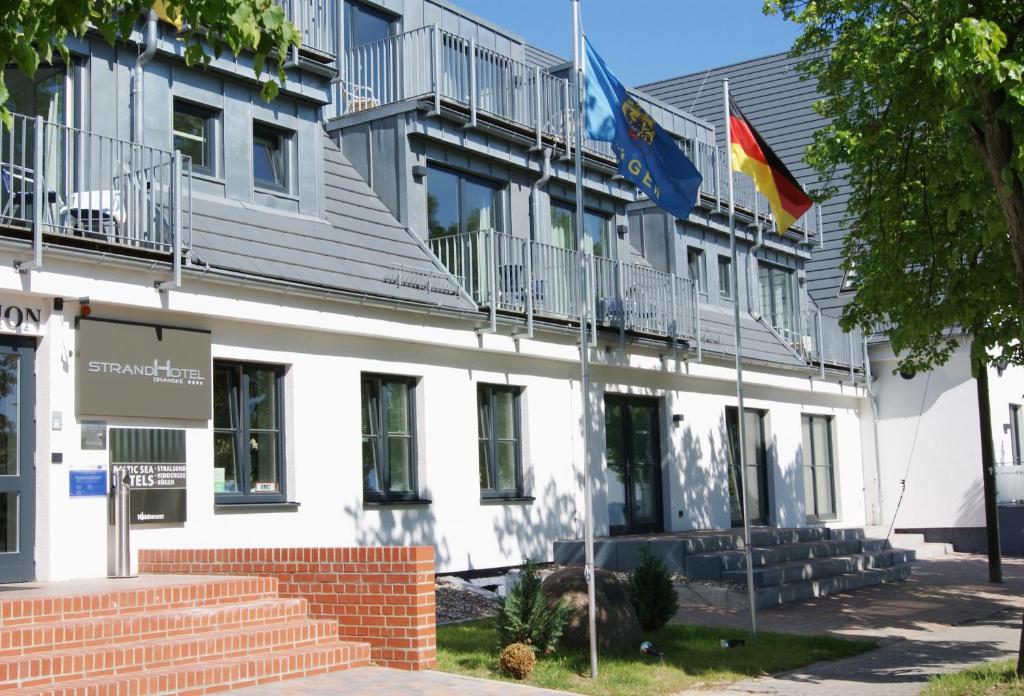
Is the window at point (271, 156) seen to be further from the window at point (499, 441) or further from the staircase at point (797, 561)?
the staircase at point (797, 561)

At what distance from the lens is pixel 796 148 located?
3116 cm

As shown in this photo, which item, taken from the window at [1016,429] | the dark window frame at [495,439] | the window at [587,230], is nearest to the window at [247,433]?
the dark window frame at [495,439]

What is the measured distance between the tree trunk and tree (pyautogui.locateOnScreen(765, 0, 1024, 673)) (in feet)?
0.03

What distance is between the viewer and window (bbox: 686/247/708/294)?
2448 centimetres

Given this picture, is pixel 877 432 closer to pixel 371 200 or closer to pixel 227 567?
pixel 371 200

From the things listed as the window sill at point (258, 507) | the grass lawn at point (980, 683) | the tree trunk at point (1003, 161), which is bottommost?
the grass lawn at point (980, 683)

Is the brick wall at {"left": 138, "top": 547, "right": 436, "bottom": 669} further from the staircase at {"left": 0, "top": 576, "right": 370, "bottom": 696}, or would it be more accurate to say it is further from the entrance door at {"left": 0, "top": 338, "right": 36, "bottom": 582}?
the entrance door at {"left": 0, "top": 338, "right": 36, "bottom": 582}

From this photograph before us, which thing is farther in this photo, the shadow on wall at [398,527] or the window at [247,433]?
the shadow on wall at [398,527]

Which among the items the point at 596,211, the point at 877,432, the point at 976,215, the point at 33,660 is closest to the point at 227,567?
the point at 33,660

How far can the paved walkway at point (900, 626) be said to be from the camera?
10375 mm

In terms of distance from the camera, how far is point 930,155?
13.5 metres

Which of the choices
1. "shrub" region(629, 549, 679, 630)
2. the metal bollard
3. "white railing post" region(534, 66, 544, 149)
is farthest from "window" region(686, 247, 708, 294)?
the metal bollard

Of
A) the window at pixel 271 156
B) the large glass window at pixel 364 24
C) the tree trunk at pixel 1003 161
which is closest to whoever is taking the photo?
the tree trunk at pixel 1003 161

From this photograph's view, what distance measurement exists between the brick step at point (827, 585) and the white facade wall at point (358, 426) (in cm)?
352
